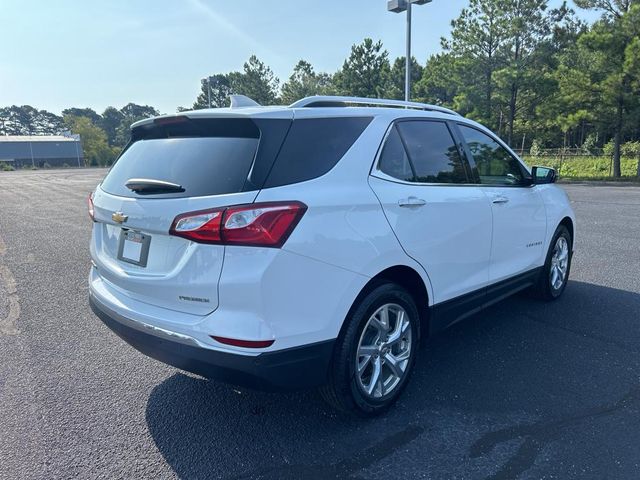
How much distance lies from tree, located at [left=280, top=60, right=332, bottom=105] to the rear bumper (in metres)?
48.8

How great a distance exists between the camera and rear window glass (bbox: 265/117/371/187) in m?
2.30

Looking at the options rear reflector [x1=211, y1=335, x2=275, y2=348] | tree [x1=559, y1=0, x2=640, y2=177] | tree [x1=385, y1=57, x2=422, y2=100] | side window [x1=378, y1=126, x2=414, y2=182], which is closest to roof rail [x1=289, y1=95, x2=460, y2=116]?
side window [x1=378, y1=126, x2=414, y2=182]

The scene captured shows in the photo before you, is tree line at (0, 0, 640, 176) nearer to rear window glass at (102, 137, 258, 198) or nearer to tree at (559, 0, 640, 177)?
tree at (559, 0, 640, 177)

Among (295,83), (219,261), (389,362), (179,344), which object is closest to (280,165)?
(219,261)

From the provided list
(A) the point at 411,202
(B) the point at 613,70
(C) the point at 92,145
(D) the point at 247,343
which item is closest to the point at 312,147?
(A) the point at 411,202

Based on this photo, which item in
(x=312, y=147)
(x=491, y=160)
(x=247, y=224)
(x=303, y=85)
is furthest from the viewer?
(x=303, y=85)

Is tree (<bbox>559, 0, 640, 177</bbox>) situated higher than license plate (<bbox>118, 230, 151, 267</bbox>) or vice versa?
tree (<bbox>559, 0, 640, 177</bbox>)

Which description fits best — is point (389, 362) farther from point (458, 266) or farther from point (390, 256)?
point (458, 266)

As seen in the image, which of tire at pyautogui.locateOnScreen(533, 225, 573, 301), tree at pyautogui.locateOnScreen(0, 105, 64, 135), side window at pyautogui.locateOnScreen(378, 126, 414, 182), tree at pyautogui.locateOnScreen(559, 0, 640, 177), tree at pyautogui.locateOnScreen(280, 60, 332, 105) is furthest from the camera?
tree at pyautogui.locateOnScreen(0, 105, 64, 135)

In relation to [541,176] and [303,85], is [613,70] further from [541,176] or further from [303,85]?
[303,85]

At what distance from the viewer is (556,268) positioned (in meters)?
4.87

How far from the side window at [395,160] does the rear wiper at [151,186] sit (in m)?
1.17

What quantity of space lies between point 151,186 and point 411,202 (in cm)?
151

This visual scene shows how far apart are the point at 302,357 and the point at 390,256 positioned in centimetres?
77
